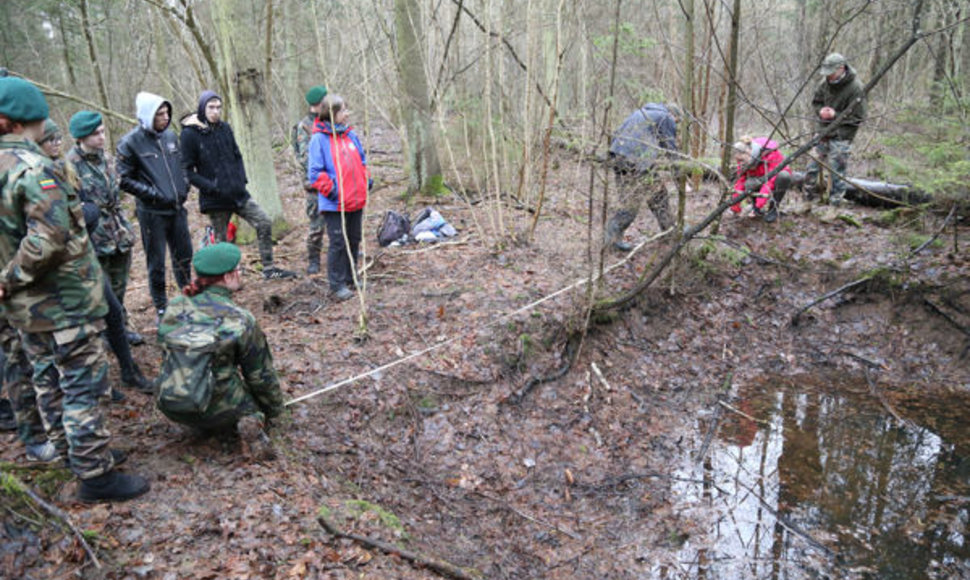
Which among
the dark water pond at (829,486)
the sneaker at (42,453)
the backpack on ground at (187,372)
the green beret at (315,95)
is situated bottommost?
the dark water pond at (829,486)

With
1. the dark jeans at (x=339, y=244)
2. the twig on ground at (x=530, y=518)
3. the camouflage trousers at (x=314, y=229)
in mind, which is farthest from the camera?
the camouflage trousers at (x=314, y=229)

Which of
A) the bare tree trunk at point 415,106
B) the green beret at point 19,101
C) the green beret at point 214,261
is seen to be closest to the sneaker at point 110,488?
the green beret at point 214,261

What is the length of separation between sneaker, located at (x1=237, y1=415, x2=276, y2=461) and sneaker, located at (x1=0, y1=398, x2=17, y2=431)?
4.66 ft

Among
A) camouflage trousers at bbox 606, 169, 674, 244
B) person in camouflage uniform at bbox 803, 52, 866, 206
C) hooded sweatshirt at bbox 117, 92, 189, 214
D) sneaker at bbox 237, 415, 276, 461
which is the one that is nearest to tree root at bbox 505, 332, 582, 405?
camouflage trousers at bbox 606, 169, 674, 244

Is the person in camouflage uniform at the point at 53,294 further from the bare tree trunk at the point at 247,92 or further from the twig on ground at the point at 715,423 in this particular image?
the bare tree trunk at the point at 247,92

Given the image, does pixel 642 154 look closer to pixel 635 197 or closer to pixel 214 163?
pixel 635 197

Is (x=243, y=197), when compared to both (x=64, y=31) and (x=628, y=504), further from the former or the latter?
(x=64, y=31)

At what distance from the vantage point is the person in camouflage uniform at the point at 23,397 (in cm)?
323

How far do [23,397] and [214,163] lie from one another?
10.6 feet

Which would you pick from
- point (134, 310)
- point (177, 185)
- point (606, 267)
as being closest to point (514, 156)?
point (606, 267)

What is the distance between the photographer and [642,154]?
6.18 metres

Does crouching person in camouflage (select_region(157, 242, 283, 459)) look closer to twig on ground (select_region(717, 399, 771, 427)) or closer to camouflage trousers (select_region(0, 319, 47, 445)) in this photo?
camouflage trousers (select_region(0, 319, 47, 445))

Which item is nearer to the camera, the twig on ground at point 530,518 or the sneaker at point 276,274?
the twig on ground at point 530,518

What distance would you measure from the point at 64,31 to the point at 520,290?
13926 millimetres
